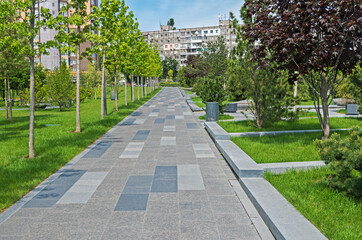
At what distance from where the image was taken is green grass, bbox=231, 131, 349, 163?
291 inches

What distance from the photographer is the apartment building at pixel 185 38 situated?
12200 cm

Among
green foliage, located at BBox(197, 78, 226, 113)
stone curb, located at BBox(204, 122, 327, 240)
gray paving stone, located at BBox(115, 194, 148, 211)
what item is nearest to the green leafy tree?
green foliage, located at BBox(197, 78, 226, 113)

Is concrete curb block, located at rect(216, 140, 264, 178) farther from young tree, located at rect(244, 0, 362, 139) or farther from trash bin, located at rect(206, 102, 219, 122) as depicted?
trash bin, located at rect(206, 102, 219, 122)

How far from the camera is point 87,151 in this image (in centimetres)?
916

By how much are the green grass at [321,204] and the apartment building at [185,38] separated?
11729 cm

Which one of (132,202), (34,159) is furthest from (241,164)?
(34,159)

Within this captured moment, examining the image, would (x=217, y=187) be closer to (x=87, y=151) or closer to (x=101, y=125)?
(x=87, y=151)

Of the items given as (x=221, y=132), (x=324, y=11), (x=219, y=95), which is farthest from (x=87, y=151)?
(x=219, y=95)

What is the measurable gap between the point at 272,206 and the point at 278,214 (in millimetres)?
286

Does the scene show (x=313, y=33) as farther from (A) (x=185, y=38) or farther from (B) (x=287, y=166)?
(A) (x=185, y=38)

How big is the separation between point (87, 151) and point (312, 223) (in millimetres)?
6827

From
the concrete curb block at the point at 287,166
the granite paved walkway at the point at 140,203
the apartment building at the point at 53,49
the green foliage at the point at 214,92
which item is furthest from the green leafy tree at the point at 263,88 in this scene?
the apartment building at the point at 53,49

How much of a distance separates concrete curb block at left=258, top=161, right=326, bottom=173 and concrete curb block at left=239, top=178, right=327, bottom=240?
0.85m

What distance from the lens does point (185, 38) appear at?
131875 millimetres
